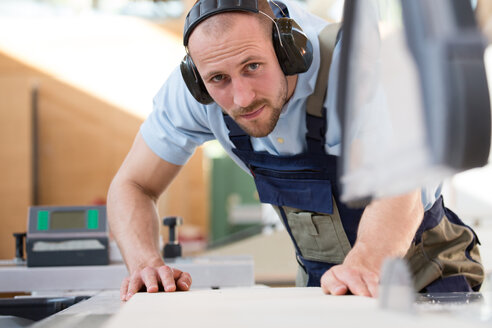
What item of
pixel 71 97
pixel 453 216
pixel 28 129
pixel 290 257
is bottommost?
pixel 290 257

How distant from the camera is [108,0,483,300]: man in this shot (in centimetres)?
115

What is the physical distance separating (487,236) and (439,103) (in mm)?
2619

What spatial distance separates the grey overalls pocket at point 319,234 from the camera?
4.65ft

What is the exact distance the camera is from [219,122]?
148 centimetres

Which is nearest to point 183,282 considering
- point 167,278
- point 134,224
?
point 167,278

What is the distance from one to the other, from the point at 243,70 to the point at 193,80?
0.15 metres

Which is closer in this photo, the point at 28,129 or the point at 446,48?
the point at 446,48

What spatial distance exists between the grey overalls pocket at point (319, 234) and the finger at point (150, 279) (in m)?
0.46

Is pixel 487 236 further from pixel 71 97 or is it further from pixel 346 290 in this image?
pixel 71 97

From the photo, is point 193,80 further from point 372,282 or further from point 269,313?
point 269,313

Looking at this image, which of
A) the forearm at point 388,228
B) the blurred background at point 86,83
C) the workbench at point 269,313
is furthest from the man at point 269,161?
the blurred background at point 86,83

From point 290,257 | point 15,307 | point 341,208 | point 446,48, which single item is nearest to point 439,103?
point 446,48

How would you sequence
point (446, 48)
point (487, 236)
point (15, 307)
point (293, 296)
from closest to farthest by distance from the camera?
1. point (446, 48)
2. point (293, 296)
3. point (15, 307)
4. point (487, 236)

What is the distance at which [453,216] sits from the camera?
1.49 meters
